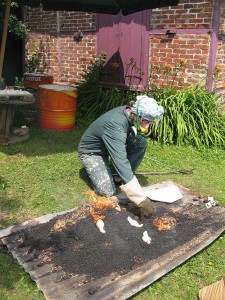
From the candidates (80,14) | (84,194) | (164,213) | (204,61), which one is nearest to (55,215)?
(84,194)

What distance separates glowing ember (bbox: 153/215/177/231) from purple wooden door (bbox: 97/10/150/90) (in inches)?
171

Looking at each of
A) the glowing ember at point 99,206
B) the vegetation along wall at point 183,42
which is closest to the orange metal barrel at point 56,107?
the vegetation along wall at point 183,42

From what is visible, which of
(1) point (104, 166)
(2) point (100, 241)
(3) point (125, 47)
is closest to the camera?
(2) point (100, 241)

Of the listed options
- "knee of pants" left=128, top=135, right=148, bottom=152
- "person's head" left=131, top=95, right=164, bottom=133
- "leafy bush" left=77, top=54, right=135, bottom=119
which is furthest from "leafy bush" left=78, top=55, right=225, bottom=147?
"person's head" left=131, top=95, right=164, bottom=133

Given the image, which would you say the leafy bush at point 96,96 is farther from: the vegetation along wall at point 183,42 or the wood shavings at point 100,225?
the wood shavings at point 100,225

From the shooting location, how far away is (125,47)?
25.1ft

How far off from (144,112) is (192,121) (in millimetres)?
3099

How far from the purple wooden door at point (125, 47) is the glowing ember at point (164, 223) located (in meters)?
4.34

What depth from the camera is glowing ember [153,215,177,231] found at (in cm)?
346

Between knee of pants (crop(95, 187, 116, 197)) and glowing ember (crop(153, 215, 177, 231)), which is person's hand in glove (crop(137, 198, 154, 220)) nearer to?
glowing ember (crop(153, 215, 177, 231))

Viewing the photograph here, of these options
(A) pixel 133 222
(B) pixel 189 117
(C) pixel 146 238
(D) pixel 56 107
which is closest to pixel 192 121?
(B) pixel 189 117

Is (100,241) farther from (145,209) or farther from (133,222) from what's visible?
(145,209)

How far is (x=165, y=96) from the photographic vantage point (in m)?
6.78

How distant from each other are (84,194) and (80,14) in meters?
5.66
